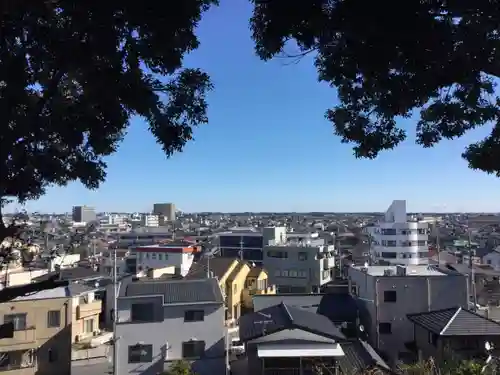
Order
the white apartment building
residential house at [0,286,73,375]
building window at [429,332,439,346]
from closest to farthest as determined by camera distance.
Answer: building window at [429,332,439,346]
residential house at [0,286,73,375]
the white apartment building

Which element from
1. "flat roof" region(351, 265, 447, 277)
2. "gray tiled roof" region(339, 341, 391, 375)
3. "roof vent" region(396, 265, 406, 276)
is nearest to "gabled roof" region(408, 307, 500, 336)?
"gray tiled roof" region(339, 341, 391, 375)

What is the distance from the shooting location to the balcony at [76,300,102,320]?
72.9 feet

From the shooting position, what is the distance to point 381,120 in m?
5.19

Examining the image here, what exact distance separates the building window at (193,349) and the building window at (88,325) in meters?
9.25

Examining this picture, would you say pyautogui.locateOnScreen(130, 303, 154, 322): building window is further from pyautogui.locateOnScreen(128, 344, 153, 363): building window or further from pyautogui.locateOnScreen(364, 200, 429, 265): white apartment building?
pyautogui.locateOnScreen(364, 200, 429, 265): white apartment building

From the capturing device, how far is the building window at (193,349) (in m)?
15.6

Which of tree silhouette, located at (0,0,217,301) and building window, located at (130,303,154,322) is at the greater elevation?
tree silhouette, located at (0,0,217,301)

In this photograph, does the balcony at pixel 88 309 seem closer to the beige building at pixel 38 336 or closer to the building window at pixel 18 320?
the beige building at pixel 38 336

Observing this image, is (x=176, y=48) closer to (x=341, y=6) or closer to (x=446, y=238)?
(x=341, y=6)

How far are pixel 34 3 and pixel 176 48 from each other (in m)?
1.19

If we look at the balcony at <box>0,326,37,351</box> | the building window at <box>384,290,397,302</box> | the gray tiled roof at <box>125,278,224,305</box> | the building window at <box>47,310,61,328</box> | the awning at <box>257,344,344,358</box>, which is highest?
the gray tiled roof at <box>125,278,224,305</box>

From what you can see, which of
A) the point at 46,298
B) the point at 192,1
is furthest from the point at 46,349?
the point at 192,1

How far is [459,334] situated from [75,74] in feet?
44.4

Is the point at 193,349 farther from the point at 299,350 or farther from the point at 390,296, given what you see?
the point at 390,296
